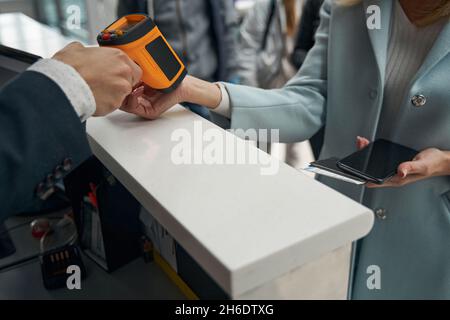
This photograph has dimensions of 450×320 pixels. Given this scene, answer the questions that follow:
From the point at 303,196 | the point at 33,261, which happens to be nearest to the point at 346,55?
the point at 303,196

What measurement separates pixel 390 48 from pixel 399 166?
308mm

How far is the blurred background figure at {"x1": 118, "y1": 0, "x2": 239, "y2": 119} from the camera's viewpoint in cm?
187

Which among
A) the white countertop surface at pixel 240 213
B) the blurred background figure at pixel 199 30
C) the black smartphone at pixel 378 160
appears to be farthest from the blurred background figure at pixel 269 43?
the white countertop surface at pixel 240 213

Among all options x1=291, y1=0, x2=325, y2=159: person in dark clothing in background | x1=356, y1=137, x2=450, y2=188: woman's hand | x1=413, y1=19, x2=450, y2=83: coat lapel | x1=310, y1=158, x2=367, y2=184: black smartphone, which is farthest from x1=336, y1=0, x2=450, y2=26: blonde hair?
x1=291, y1=0, x2=325, y2=159: person in dark clothing in background

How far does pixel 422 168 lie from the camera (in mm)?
734

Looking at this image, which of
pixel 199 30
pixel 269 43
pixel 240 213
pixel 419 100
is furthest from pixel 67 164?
pixel 269 43

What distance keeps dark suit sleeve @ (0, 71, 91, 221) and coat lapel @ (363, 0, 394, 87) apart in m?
0.61

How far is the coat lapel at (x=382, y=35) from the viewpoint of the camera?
865 millimetres

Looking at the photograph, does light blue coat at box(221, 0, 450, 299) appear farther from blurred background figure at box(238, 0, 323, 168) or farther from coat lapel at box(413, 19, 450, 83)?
blurred background figure at box(238, 0, 323, 168)

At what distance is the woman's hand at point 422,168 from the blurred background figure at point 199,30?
1150 mm

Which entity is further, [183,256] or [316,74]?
[316,74]

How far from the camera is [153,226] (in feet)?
2.68

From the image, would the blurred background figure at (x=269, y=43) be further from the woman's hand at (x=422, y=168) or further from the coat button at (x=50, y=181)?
the coat button at (x=50, y=181)
